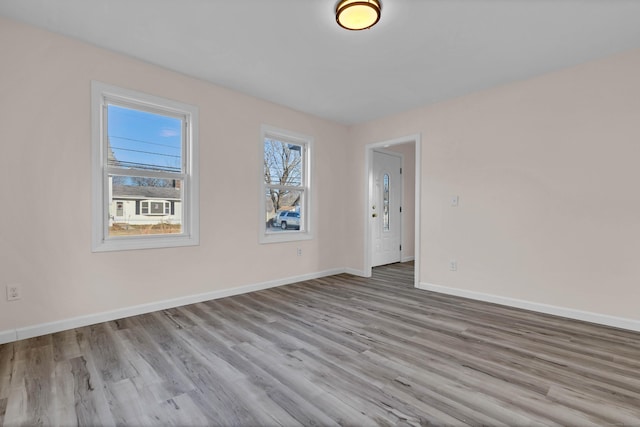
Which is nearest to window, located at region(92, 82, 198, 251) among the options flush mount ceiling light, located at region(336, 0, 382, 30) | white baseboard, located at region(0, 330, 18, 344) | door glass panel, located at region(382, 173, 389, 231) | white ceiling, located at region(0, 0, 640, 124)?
white ceiling, located at region(0, 0, 640, 124)

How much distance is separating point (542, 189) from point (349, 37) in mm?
2554

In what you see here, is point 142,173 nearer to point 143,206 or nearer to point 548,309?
point 143,206

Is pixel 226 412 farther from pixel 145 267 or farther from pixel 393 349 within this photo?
pixel 145 267

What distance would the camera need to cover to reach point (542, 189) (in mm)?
3275

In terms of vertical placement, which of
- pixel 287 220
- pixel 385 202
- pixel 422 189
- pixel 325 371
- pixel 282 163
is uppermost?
pixel 282 163

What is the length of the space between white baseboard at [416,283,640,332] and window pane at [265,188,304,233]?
2.14m

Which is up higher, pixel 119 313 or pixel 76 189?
pixel 76 189

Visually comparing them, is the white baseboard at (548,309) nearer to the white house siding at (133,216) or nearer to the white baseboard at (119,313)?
the white baseboard at (119,313)

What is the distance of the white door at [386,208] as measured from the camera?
5.76 m

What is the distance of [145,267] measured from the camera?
10.4 feet

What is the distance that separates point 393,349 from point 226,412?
1310 mm

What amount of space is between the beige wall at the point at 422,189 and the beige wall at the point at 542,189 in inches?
0.5

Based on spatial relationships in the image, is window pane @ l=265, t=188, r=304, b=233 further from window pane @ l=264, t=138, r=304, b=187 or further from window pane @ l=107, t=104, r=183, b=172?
window pane @ l=107, t=104, r=183, b=172

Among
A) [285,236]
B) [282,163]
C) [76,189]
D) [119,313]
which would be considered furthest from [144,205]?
[282,163]
